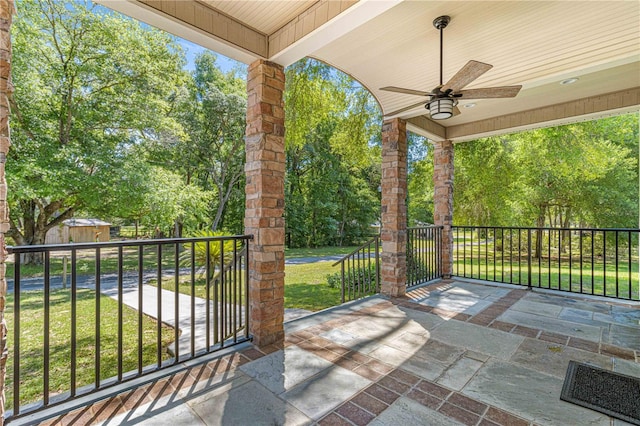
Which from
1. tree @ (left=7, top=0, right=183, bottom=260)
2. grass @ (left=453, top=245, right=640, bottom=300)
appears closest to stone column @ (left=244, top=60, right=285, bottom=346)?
grass @ (left=453, top=245, right=640, bottom=300)

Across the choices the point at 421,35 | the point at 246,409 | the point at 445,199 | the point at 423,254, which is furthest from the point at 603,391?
the point at 445,199

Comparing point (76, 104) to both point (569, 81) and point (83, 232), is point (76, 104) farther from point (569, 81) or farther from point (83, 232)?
point (83, 232)

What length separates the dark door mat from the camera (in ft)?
5.72

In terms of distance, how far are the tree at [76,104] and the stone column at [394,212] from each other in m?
7.11

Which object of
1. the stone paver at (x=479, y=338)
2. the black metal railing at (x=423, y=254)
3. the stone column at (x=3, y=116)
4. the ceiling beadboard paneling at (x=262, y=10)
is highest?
the ceiling beadboard paneling at (x=262, y=10)

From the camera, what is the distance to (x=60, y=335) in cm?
397

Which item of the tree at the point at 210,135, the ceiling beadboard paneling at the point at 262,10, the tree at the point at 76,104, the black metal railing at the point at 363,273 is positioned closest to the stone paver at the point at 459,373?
the black metal railing at the point at 363,273

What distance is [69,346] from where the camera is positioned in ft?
12.1

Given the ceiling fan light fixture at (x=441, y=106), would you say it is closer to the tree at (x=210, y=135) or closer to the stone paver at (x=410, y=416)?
the stone paver at (x=410, y=416)

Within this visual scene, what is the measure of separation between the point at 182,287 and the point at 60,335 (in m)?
2.79

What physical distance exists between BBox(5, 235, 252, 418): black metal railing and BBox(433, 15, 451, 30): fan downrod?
245 centimetres

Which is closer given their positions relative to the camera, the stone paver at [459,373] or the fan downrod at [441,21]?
the stone paver at [459,373]

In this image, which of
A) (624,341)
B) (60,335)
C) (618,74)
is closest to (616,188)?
(618,74)

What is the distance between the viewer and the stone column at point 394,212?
421 cm
